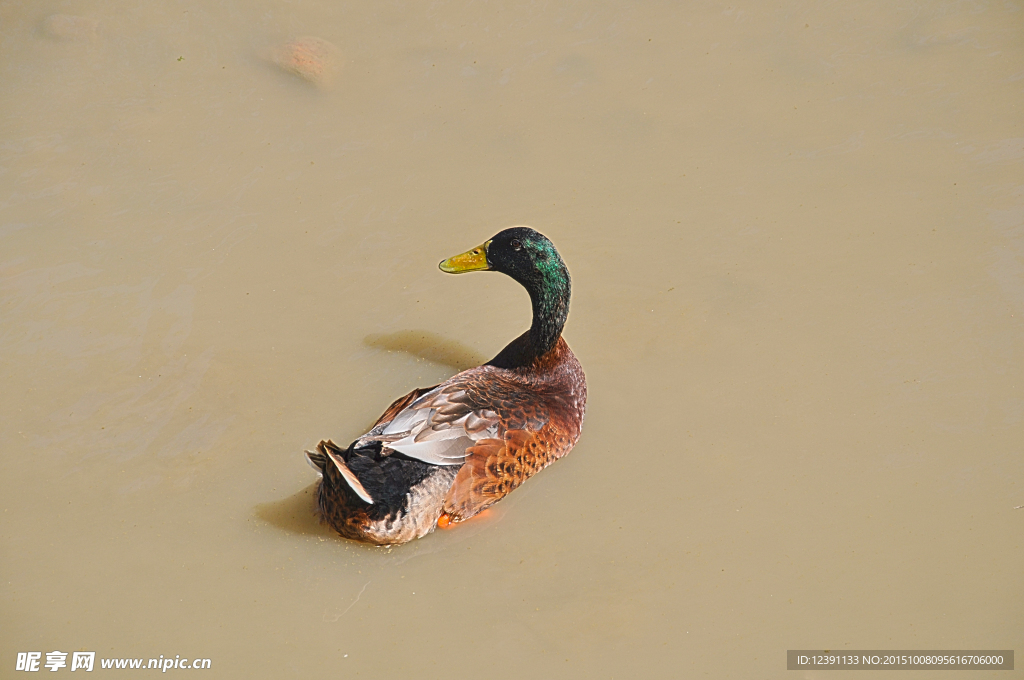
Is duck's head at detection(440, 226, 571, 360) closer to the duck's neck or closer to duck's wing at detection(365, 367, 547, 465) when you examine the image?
the duck's neck

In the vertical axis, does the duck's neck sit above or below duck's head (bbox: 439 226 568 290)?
below

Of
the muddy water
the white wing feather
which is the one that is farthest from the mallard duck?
the muddy water

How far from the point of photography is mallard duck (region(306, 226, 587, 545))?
3805 mm

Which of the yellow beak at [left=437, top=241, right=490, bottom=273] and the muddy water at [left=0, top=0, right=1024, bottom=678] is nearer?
the muddy water at [left=0, top=0, right=1024, bottom=678]

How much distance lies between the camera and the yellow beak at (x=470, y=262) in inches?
177

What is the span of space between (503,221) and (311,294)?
1278mm

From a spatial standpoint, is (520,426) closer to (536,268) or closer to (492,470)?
(492,470)

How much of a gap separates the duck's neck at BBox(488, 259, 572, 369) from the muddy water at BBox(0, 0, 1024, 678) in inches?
19.0

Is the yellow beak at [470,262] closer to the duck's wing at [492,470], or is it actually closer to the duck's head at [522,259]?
the duck's head at [522,259]

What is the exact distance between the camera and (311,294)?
515 centimetres

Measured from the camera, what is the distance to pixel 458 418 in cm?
406

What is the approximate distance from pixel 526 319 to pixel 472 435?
1250mm

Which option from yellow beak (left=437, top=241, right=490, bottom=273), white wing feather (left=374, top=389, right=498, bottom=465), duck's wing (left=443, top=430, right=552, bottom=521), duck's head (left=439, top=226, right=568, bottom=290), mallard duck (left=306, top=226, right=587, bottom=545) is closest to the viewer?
mallard duck (left=306, top=226, right=587, bottom=545)

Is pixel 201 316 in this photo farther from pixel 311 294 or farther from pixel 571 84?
pixel 571 84
